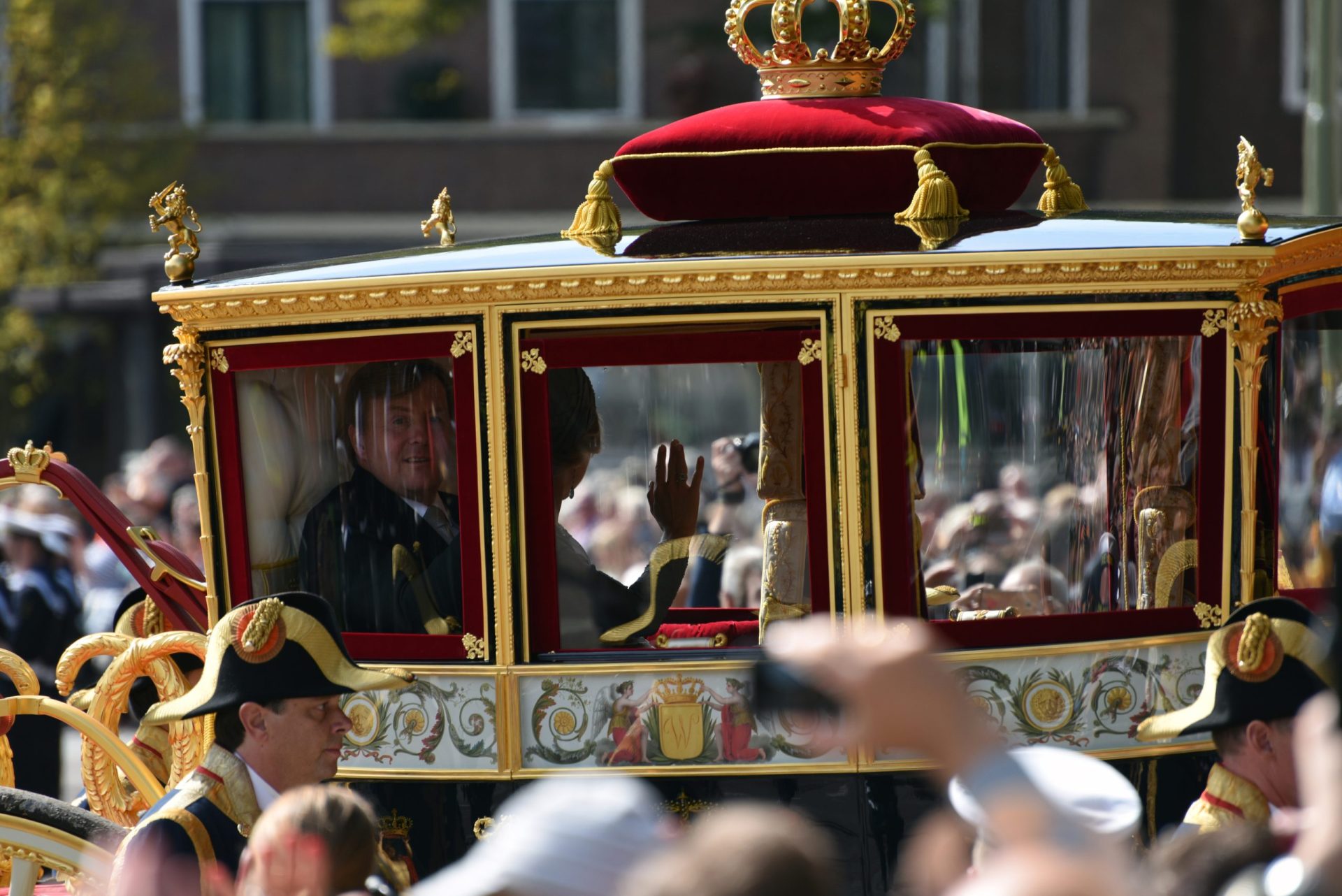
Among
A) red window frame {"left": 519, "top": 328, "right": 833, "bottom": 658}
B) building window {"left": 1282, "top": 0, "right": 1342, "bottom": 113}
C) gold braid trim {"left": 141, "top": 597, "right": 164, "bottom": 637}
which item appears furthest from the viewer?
building window {"left": 1282, "top": 0, "right": 1342, "bottom": 113}

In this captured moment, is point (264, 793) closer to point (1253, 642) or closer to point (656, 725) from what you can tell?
point (656, 725)

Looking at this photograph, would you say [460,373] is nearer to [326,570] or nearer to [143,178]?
[326,570]

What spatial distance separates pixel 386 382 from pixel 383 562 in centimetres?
44

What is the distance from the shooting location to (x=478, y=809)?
14.8 ft

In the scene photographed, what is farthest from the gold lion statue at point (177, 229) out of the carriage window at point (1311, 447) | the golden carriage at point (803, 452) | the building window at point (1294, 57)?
the building window at point (1294, 57)

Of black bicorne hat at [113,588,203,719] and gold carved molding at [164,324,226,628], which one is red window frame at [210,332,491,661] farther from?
black bicorne hat at [113,588,203,719]

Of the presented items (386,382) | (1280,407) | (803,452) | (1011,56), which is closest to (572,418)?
(386,382)

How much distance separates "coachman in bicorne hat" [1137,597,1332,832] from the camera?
3459 mm

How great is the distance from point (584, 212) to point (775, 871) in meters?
2.81

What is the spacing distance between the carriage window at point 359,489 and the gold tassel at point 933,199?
1169 mm

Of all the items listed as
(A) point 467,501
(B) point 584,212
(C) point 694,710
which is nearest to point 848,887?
(C) point 694,710

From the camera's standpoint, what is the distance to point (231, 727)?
3.79 m

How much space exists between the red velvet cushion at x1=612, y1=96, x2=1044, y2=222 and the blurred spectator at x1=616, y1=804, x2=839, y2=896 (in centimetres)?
275

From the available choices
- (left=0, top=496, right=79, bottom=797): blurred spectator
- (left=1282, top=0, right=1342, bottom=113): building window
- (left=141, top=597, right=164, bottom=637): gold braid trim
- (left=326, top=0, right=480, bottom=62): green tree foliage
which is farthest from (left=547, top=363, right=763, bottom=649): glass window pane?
(left=1282, top=0, right=1342, bottom=113): building window
